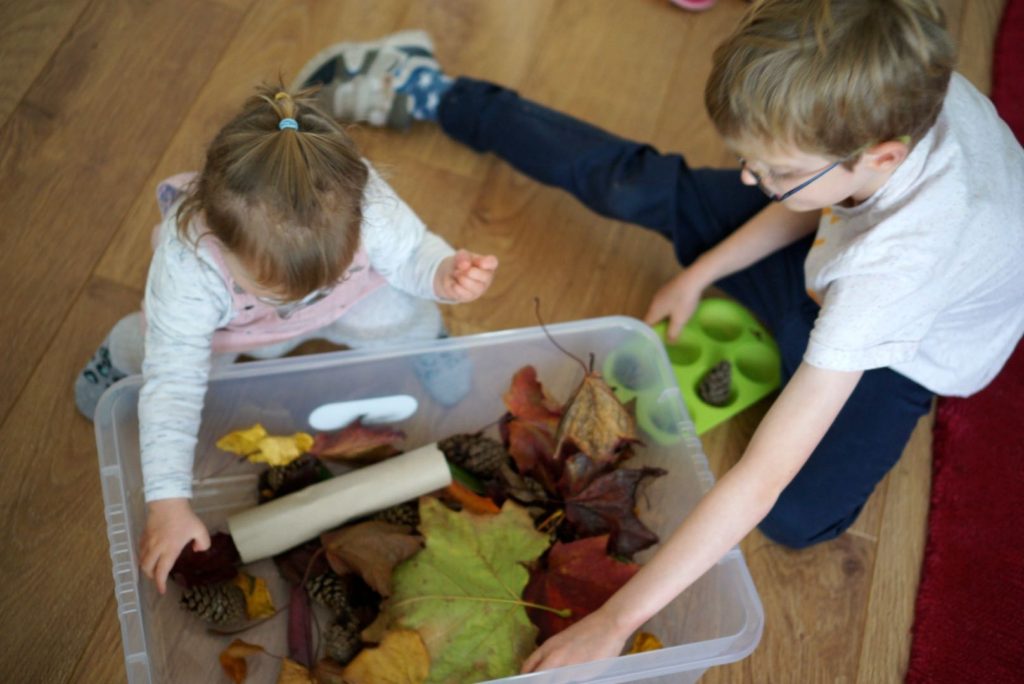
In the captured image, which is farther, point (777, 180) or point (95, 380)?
point (95, 380)

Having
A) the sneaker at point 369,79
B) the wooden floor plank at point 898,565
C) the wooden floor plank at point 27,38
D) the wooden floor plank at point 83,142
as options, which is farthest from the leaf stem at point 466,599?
the wooden floor plank at point 27,38

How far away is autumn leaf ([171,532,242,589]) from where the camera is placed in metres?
0.75

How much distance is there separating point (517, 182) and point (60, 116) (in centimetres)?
51

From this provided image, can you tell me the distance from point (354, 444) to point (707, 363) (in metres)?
0.37

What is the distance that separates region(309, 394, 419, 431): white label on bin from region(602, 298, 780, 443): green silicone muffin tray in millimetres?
193

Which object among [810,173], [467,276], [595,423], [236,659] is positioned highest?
[810,173]

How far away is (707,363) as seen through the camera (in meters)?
0.97

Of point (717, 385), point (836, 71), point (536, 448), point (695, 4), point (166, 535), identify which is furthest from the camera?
point (695, 4)

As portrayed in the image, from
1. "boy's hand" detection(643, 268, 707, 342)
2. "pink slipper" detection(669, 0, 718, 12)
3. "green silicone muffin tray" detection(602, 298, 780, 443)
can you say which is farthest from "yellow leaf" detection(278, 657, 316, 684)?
"pink slipper" detection(669, 0, 718, 12)

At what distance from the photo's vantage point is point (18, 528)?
833mm

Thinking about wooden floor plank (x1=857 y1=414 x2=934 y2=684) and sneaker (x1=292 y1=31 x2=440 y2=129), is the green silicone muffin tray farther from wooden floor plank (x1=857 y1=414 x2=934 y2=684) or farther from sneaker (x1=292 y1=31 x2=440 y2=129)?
sneaker (x1=292 y1=31 x2=440 y2=129)

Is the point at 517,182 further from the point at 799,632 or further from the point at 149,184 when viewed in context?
the point at 799,632

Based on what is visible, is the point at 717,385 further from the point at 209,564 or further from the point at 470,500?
the point at 209,564

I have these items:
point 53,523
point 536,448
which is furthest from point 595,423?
point 53,523
